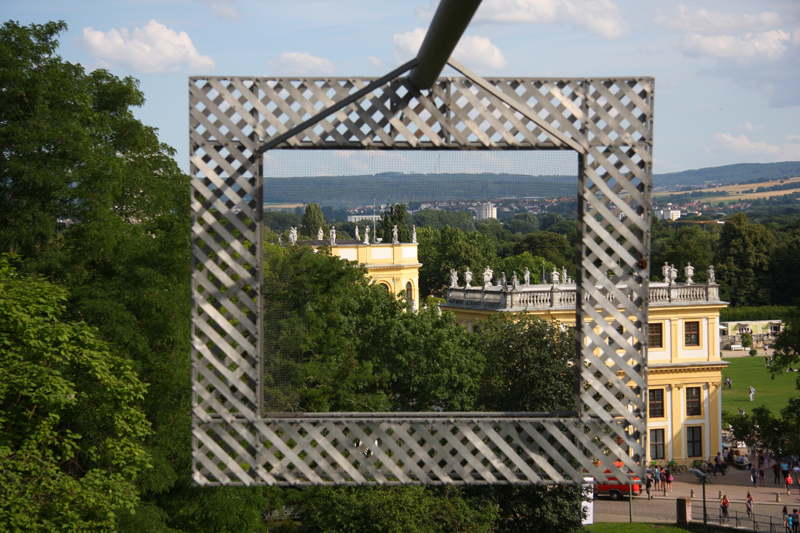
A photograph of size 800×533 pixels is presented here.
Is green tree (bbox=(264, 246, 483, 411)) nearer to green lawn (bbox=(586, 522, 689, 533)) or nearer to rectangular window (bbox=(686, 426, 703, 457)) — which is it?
green lawn (bbox=(586, 522, 689, 533))

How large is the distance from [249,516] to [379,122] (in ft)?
43.1

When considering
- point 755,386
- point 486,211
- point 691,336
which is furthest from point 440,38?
point 755,386

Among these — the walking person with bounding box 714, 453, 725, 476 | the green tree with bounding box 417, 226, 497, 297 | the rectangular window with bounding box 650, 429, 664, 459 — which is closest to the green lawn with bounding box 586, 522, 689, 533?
the rectangular window with bounding box 650, 429, 664, 459

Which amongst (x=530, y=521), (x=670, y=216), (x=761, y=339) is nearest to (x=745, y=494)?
→ (x=530, y=521)

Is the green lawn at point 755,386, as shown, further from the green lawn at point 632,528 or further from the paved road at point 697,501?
the green lawn at point 632,528

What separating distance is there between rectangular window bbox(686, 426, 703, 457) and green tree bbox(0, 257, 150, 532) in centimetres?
3104

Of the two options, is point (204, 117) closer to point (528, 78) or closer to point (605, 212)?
point (528, 78)

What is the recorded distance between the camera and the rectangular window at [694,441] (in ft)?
121

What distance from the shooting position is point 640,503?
3172 centimetres

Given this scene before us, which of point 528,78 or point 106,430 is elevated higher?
point 528,78

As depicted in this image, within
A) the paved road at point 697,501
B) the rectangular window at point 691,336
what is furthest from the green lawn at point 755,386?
the paved road at point 697,501

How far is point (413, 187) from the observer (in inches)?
207

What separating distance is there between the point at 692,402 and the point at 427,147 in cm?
3616

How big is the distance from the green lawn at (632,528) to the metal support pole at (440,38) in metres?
26.0
